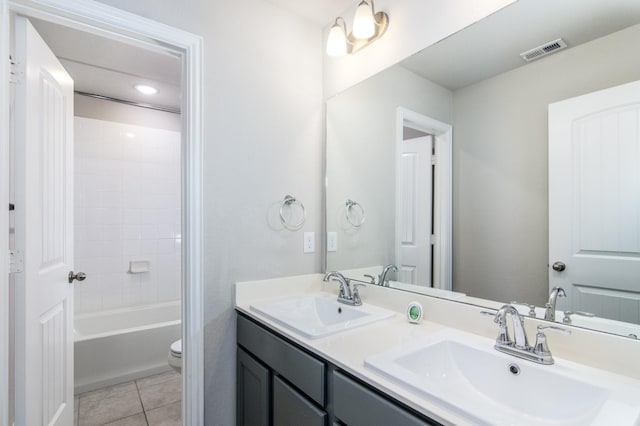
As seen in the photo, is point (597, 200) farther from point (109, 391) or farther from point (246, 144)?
point (109, 391)

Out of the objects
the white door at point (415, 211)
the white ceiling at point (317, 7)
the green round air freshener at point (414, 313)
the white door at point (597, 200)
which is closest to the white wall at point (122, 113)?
the white ceiling at point (317, 7)

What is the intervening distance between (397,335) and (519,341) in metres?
0.38

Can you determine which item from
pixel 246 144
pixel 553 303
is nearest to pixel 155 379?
pixel 246 144

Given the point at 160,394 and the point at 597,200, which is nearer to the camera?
the point at 597,200

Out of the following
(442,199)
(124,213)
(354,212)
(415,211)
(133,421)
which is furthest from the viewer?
(124,213)

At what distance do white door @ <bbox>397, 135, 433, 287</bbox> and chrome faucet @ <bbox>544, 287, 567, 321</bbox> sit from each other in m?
0.45

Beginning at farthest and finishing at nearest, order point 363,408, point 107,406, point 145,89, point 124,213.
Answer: point 124,213, point 145,89, point 107,406, point 363,408

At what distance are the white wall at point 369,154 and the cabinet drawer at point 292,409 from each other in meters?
0.74

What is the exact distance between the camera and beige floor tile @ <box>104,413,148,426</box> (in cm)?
196

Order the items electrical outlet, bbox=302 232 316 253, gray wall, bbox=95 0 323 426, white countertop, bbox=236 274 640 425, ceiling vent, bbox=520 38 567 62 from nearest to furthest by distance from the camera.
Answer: white countertop, bbox=236 274 640 425
ceiling vent, bbox=520 38 567 62
gray wall, bbox=95 0 323 426
electrical outlet, bbox=302 232 316 253

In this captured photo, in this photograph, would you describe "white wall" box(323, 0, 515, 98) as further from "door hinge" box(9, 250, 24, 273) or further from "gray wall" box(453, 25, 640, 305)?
"door hinge" box(9, 250, 24, 273)

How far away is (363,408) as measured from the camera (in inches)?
34.3

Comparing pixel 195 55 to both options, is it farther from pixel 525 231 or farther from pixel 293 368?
pixel 525 231

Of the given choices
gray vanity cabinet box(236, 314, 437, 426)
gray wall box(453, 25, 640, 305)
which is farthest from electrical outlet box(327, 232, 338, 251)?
gray wall box(453, 25, 640, 305)
